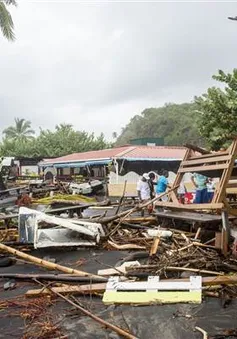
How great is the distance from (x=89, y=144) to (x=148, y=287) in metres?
38.1

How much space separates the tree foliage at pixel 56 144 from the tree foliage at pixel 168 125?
1032 centimetres

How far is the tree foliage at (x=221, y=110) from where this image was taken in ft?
48.1

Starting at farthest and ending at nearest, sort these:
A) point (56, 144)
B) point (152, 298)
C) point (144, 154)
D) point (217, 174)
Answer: point (56, 144) < point (144, 154) < point (217, 174) < point (152, 298)

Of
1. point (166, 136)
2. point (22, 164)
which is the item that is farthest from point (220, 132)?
point (166, 136)

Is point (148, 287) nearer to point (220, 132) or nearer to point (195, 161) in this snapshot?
point (195, 161)

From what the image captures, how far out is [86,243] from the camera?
20.8 feet

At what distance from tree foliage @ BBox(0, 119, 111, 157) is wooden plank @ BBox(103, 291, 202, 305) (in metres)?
37.8

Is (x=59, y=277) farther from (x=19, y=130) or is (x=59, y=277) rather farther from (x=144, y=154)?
(x=19, y=130)

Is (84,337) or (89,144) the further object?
(89,144)

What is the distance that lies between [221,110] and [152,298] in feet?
39.3

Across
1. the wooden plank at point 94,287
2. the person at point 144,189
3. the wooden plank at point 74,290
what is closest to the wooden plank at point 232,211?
the wooden plank at point 94,287

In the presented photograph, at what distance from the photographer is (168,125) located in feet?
174

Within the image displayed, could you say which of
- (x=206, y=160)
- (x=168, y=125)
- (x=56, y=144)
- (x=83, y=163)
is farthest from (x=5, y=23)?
(x=168, y=125)

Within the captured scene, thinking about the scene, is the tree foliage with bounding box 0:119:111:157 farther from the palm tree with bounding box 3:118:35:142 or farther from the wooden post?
the wooden post
